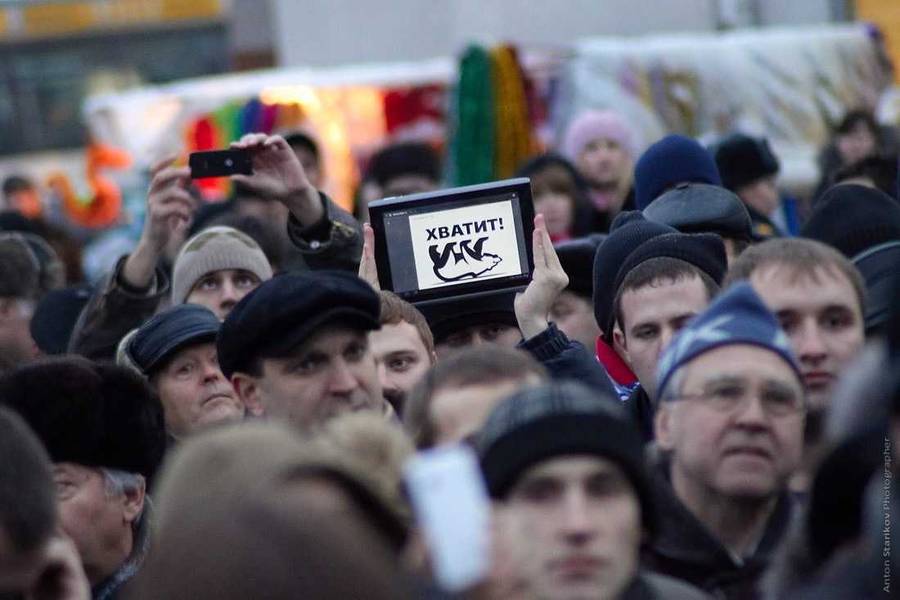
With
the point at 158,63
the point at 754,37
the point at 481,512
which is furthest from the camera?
Result: the point at 158,63

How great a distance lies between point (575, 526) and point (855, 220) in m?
3.13

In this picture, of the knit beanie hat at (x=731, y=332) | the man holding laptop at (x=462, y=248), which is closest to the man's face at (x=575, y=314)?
the man holding laptop at (x=462, y=248)

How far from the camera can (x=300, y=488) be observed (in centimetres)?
321

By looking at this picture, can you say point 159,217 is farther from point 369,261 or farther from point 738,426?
point 738,426

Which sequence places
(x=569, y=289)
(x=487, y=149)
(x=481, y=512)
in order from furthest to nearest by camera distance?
(x=487, y=149), (x=569, y=289), (x=481, y=512)

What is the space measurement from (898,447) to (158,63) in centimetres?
3698

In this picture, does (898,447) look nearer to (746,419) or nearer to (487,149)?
(746,419)

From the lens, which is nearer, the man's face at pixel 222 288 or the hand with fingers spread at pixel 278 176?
Result: the hand with fingers spread at pixel 278 176

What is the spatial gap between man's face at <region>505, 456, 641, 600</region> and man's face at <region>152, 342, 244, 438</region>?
8.81 feet

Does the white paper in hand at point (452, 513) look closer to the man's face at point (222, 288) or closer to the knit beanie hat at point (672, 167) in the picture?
the man's face at point (222, 288)

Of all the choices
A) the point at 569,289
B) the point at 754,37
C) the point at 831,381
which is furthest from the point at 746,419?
the point at 754,37

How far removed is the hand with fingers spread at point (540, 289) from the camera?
5.72 metres

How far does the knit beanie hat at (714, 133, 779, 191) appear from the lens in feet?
31.1

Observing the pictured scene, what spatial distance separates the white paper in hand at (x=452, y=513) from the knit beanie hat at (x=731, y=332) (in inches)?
59.6
